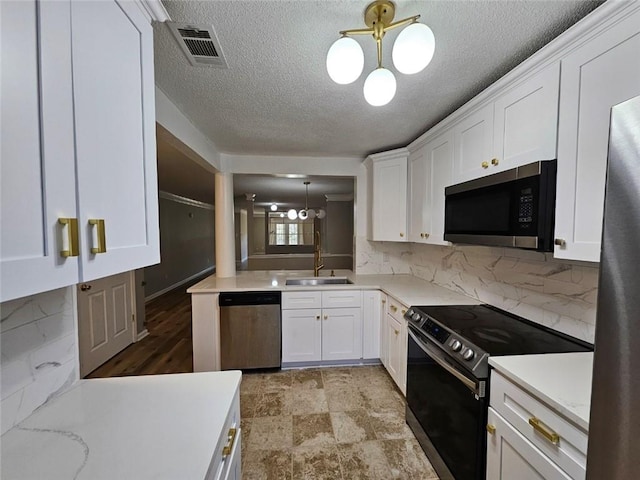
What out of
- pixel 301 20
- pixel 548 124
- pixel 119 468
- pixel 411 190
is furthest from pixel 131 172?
pixel 411 190

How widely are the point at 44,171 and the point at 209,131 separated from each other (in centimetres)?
212

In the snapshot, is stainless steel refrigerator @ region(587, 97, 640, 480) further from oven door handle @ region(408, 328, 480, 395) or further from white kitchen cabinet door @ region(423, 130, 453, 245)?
white kitchen cabinet door @ region(423, 130, 453, 245)

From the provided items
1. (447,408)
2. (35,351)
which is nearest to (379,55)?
(35,351)

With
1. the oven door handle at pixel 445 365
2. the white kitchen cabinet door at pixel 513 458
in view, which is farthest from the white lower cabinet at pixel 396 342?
the white kitchen cabinet door at pixel 513 458

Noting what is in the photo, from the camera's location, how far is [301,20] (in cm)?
115

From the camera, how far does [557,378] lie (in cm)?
103

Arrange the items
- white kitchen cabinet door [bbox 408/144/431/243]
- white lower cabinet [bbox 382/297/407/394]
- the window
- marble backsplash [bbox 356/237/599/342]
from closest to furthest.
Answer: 1. marble backsplash [bbox 356/237/599/342]
2. white lower cabinet [bbox 382/297/407/394]
3. white kitchen cabinet door [bbox 408/144/431/243]
4. the window

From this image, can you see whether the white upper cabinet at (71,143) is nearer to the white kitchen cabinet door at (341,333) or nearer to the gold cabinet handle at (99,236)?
the gold cabinet handle at (99,236)

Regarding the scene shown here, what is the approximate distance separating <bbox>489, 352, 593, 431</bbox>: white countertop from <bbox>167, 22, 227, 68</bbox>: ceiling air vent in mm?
1910

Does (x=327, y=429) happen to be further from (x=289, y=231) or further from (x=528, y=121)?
(x=289, y=231)

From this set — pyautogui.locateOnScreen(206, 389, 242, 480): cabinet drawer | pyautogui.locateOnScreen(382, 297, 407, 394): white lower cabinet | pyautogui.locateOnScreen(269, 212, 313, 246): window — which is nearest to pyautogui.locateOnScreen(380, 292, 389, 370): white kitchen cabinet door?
pyautogui.locateOnScreen(382, 297, 407, 394): white lower cabinet

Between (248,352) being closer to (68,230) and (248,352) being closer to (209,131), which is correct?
(209,131)

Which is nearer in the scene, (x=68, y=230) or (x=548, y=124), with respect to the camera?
(x=68, y=230)

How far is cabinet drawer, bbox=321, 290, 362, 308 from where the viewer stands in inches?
108
